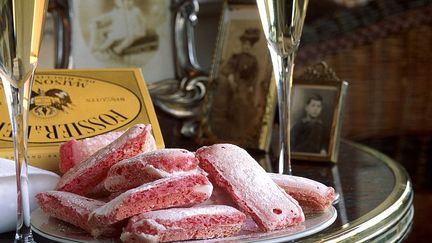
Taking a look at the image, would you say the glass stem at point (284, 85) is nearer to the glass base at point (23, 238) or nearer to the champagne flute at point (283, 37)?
the champagne flute at point (283, 37)

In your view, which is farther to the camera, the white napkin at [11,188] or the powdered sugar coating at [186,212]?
the white napkin at [11,188]

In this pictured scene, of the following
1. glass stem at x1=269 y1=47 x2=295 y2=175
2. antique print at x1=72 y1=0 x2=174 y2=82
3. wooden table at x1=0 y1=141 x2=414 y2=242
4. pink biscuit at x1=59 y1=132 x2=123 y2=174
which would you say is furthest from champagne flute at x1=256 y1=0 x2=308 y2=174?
antique print at x1=72 y1=0 x2=174 y2=82

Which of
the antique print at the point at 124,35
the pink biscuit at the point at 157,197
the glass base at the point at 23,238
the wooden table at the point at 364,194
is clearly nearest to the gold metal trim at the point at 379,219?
the wooden table at the point at 364,194

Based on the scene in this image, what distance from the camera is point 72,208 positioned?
848 mm

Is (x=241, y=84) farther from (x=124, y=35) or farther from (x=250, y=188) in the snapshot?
(x=250, y=188)

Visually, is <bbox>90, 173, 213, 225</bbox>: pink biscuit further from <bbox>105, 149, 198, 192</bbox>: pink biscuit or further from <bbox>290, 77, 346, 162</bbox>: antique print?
<bbox>290, 77, 346, 162</bbox>: antique print

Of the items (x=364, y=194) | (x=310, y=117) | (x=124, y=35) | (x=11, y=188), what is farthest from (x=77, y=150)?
(x=124, y=35)

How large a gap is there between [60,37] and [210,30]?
21.6 inches

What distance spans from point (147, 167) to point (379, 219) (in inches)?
11.2

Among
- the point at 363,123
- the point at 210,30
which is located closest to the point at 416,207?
the point at 363,123

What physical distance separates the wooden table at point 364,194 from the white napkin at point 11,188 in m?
0.02

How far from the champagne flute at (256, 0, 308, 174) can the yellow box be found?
151 millimetres

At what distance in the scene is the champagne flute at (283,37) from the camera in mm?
1007

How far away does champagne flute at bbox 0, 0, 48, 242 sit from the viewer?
77 cm
